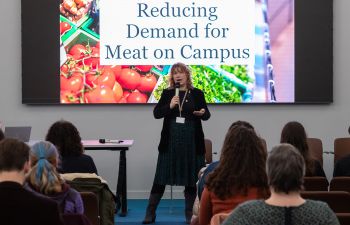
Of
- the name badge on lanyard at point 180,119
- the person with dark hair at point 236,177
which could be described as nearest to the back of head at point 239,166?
the person with dark hair at point 236,177

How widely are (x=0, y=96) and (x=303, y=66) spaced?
12.4 feet

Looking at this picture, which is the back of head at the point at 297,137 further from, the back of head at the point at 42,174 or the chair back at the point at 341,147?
the chair back at the point at 341,147

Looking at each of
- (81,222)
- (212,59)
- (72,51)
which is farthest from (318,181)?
(72,51)

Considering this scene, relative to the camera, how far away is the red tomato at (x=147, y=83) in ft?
27.4

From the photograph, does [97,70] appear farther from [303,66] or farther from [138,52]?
[303,66]

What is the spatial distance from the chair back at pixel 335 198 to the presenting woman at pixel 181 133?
9.00 feet

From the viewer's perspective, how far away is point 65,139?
4.93m

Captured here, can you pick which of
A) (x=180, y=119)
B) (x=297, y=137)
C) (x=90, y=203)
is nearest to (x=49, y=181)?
(x=90, y=203)

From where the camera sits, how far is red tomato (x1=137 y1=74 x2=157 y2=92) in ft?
27.4

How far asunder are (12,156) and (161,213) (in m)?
4.71

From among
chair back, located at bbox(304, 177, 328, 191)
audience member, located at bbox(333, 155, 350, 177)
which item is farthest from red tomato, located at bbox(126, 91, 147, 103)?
chair back, located at bbox(304, 177, 328, 191)

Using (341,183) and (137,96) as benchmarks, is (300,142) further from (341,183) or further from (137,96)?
(137,96)

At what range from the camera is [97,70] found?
27.5 ft

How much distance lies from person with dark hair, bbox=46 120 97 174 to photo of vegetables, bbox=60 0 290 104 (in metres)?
3.41
